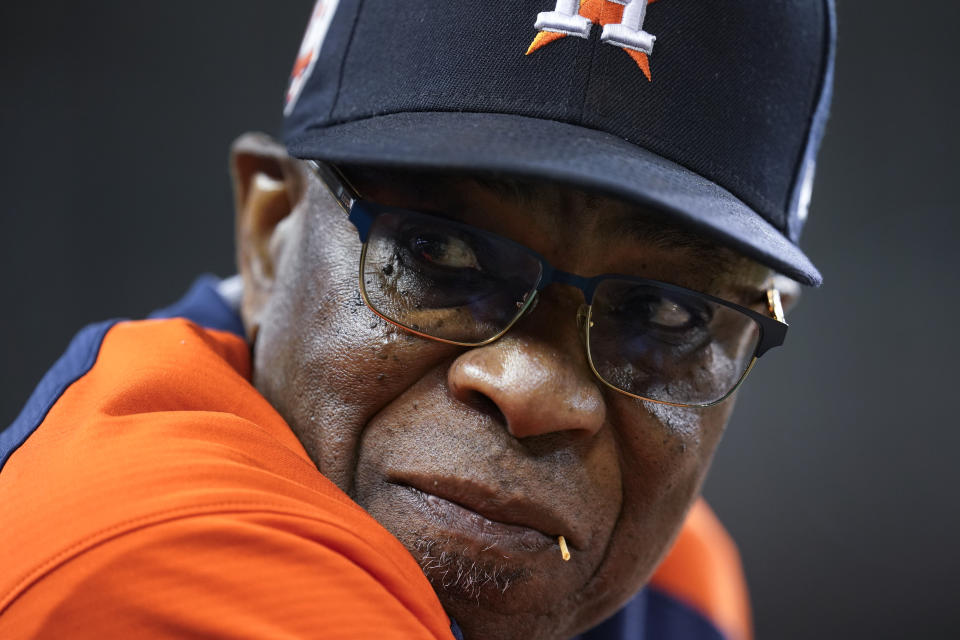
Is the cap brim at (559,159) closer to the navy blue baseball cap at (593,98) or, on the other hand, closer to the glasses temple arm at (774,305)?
the navy blue baseball cap at (593,98)

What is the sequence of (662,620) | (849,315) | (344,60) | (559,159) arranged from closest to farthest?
(559,159), (344,60), (662,620), (849,315)

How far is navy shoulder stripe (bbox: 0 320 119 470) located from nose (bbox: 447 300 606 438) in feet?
1.25

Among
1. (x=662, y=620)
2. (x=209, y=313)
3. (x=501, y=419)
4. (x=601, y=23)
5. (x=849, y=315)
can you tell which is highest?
(x=601, y=23)

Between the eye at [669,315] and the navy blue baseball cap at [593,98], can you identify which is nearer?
the navy blue baseball cap at [593,98]

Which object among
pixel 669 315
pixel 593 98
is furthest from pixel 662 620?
pixel 593 98

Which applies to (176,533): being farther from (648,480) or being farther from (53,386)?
(648,480)

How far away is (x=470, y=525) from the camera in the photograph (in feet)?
2.71

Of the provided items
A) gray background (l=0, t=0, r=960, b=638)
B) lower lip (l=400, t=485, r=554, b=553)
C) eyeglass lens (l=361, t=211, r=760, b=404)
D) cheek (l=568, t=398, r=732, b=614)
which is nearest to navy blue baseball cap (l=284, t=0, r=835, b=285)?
eyeglass lens (l=361, t=211, r=760, b=404)

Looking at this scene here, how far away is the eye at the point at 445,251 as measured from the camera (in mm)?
861

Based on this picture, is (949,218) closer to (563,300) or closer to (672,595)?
(672,595)

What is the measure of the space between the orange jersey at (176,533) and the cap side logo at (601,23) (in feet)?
1.56

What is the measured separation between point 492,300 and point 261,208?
1.53ft

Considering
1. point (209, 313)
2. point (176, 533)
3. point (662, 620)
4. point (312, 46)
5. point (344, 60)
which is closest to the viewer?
point (176, 533)

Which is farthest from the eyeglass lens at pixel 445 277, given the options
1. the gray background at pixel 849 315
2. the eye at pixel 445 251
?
the gray background at pixel 849 315
